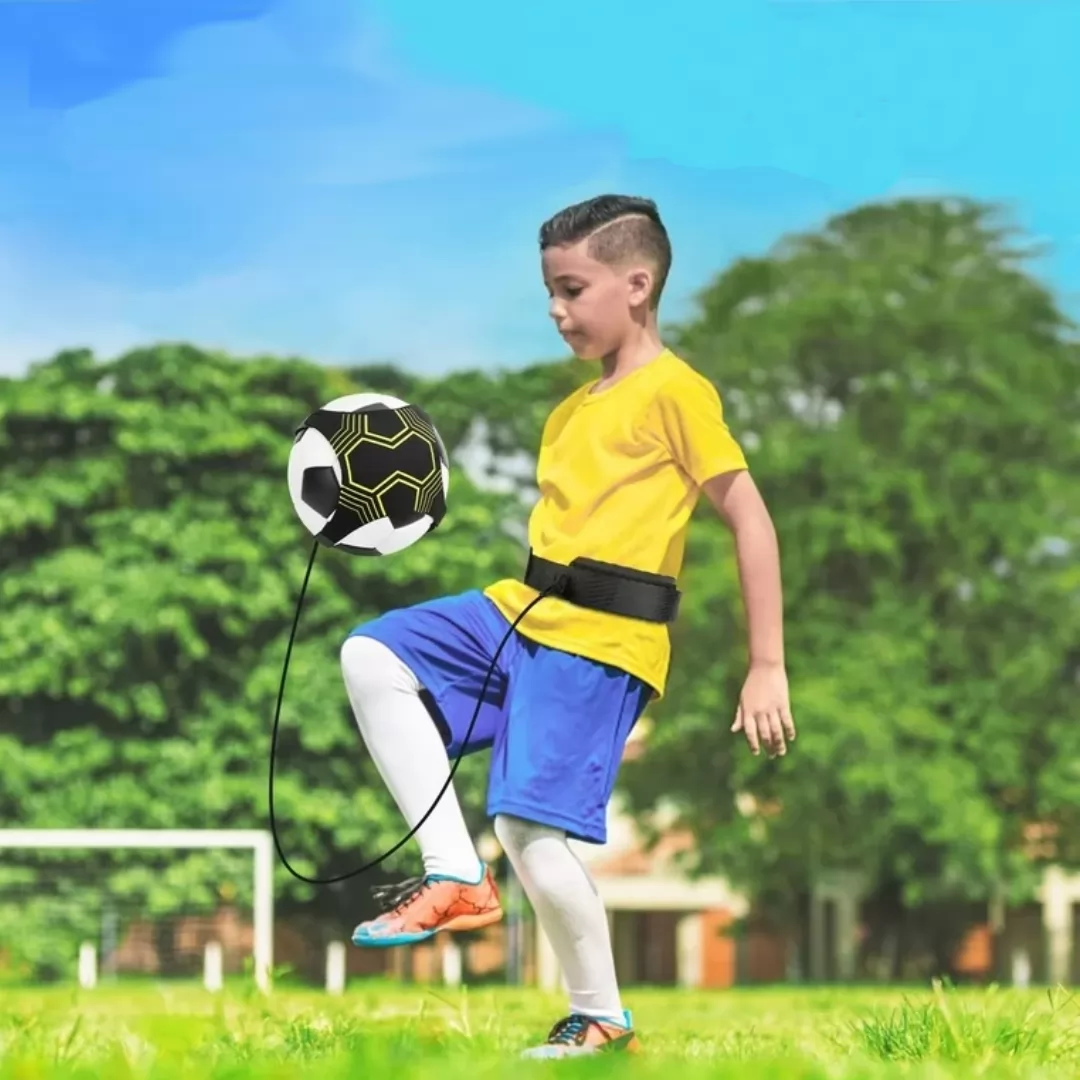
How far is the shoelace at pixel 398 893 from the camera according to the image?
214 inches

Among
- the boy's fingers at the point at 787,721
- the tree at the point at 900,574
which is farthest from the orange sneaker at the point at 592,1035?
the tree at the point at 900,574

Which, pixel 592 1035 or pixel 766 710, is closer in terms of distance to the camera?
pixel 766 710

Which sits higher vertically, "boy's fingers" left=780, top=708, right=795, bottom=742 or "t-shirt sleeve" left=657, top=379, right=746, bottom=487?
"t-shirt sleeve" left=657, top=379, right=746, bottom=487

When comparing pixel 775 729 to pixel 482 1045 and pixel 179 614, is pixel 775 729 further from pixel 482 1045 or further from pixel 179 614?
pixel 179 614

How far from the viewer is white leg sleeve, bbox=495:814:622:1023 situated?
5473 millimetres

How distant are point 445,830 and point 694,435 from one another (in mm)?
1294

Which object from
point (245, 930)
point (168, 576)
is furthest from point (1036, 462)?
point (245, 930)

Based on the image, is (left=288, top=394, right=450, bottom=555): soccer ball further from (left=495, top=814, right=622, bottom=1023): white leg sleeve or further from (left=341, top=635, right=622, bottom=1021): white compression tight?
(left=495, top=814, right=622, bottom=1023): white leg sleeve

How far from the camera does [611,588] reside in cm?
551

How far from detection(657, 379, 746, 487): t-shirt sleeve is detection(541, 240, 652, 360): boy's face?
0.26m

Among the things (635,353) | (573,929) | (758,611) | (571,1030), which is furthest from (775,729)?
(635,353)

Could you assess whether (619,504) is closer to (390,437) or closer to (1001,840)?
(390,437)

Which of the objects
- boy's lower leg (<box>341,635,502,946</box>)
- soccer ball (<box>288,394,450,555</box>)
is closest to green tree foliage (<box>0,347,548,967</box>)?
soccer ball (<box>288,394,450,555</box>)

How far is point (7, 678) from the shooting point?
2897 centimetres
